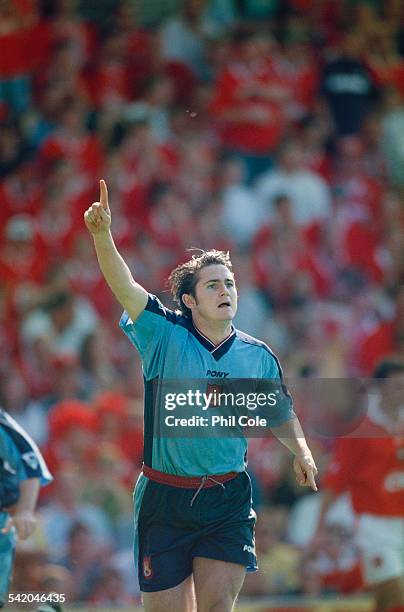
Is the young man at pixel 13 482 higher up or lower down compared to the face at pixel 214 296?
lower down

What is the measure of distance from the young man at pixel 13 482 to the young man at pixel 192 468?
786mm

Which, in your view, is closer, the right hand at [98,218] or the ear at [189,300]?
the right hand at [98,218]

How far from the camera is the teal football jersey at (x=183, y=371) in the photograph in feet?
17.5

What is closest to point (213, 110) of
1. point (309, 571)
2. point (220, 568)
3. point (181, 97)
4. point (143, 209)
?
point (181, 97)

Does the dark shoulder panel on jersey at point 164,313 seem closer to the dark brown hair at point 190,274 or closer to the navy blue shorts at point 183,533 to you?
the dark brown hair at point 190,274

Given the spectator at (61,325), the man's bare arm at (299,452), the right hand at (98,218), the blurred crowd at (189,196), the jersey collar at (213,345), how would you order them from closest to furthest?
the right hand at (98,218)
the man's bare arm at (299,452)
the jersey collar at (213,345)
the blurred crowd at (189,196)
the spectator at (61,325)

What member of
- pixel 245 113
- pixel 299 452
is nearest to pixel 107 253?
pixel 299 452

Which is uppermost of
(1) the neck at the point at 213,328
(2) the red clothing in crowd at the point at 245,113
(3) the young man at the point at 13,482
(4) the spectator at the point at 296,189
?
(2) the red clothing in crowd at the point at 245,113

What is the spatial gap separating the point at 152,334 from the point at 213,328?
0.93 ft

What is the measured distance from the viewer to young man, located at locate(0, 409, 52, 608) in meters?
5.99

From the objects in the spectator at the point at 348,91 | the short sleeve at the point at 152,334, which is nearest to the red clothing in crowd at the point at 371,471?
the short sleeve at the point at 152,334

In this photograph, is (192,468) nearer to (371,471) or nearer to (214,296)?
(214,296)

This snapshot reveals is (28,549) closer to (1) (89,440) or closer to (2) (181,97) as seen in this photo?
(1) (89,440)

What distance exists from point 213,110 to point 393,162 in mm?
1710
